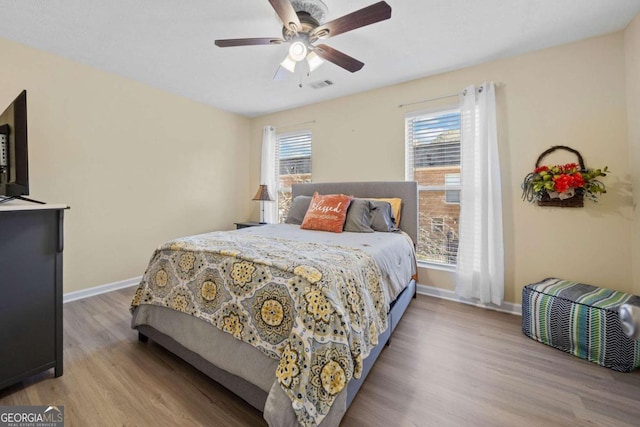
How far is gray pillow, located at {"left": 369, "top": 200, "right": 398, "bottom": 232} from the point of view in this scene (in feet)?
8.80

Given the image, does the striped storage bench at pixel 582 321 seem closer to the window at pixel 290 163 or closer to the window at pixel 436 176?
the window at pixel 436 176

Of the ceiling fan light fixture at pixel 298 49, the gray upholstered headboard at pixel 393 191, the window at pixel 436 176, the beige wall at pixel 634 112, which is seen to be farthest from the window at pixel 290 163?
the beige wall at pixel 634 112

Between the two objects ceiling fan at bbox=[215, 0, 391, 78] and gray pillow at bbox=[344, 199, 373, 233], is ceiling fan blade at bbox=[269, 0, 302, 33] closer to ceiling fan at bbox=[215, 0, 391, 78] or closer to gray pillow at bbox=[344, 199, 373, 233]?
ceiling fan at bbox=[215, 0, 391, 78]

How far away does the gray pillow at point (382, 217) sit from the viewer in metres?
2.68

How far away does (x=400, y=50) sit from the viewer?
2467mm

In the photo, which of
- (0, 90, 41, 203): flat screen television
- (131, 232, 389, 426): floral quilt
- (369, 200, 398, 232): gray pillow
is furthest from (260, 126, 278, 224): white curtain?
(0, 90, 41, 203): flat screen television

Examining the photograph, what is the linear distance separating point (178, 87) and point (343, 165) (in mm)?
2336

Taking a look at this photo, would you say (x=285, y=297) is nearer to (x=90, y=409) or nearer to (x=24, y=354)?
(x=90, y=409)

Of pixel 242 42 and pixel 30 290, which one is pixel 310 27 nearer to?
pixel 242 42

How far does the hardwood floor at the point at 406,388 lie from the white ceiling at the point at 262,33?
8.21 ft

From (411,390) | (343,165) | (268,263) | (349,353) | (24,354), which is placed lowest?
(411,390)

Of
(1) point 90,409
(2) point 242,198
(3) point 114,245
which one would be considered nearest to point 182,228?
(3) point 114,245

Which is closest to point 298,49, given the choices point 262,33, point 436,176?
point 262,33

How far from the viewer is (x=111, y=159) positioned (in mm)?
2992
